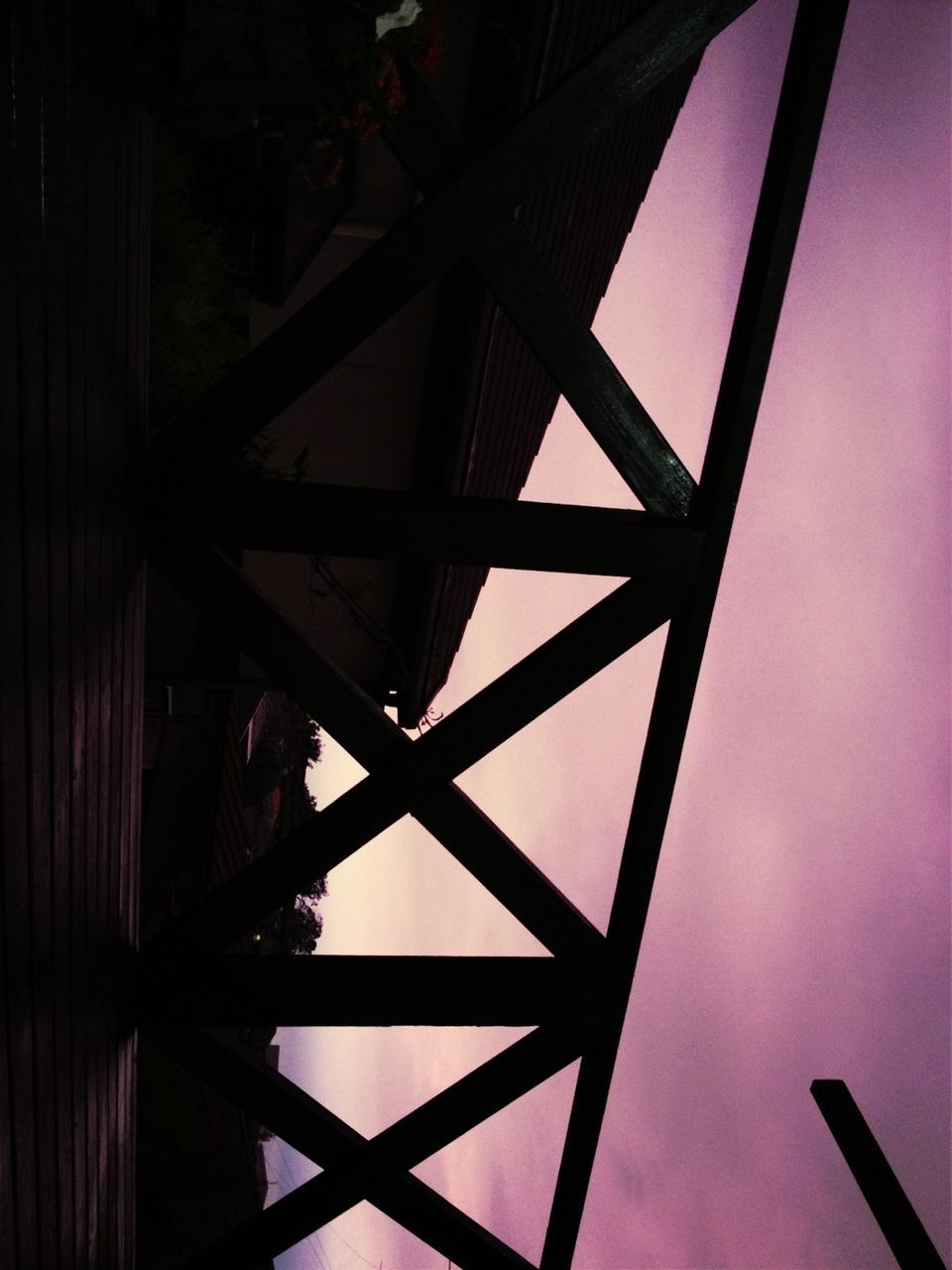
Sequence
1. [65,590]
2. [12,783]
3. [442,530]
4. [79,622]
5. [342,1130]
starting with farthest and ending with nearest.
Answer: [342,1130], [442,530], [79,622], [65,590], [12,783]

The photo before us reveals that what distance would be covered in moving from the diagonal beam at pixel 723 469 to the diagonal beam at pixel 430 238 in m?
0.27

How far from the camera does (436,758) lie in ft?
10.3

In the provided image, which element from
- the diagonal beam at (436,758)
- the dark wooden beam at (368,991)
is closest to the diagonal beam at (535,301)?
the diagonal beam at (436,758)

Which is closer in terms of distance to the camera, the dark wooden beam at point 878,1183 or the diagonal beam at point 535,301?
the diagonal beam at point 535,301

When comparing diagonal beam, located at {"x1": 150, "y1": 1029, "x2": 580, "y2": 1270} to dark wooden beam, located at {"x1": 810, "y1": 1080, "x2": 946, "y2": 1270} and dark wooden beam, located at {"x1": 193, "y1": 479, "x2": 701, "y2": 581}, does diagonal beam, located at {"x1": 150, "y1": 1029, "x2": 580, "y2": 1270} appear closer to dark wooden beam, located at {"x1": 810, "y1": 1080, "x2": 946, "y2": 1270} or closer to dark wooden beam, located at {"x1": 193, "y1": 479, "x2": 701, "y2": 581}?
dark wooden beam, located at {"x1": 810, "y1": 1080, "x2": 946, "y2": 1270}

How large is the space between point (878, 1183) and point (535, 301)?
270 cm

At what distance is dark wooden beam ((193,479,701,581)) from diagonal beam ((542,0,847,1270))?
0.17 metres

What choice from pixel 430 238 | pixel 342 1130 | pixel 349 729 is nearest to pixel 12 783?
pixel 349 729

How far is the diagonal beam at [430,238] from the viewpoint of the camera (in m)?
2.82

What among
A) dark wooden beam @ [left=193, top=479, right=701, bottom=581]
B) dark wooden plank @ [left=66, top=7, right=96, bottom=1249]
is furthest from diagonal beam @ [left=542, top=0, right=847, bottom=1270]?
dark wooden plank @ [left=66, top=7, right=96, bottom=1249]

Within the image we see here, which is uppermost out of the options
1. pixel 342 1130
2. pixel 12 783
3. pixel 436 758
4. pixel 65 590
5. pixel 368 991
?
pixel 436 758

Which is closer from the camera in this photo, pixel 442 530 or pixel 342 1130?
pixel 442 530

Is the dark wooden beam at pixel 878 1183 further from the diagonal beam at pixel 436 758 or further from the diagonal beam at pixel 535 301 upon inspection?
the diagonal beam at pixel 535 301

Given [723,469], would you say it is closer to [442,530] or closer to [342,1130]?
[442,530]
